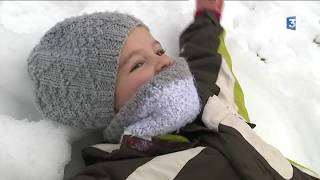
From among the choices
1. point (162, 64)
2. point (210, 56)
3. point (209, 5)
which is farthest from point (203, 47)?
point (162, 64)

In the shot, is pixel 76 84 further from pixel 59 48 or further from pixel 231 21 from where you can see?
pixel 231 21

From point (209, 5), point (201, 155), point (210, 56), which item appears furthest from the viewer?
point (209, 5)

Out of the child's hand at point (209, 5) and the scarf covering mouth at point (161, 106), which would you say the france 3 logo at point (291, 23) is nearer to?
the child's hand at point (209, 5)

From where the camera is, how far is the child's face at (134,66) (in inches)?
44.3

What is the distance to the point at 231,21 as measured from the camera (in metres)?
1.60

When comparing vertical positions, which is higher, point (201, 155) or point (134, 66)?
point (134, 66)

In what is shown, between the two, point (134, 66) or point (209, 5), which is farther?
point (209, 5)

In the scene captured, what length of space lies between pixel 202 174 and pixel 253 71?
1.60 ft

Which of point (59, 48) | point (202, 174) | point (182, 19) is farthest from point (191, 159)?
point (182, 19)

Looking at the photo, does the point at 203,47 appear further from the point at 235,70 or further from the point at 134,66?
the point at 134,66

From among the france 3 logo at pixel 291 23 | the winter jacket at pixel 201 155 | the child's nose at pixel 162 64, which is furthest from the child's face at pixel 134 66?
the france 3 logo at pixel 291 23

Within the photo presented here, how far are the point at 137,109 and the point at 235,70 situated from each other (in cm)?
45

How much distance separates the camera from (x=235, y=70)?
1.45 meters

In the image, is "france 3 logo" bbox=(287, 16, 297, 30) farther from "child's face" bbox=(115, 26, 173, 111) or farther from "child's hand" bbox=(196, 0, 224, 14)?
"child's face" bbox=(115, 26, 173, 111)
